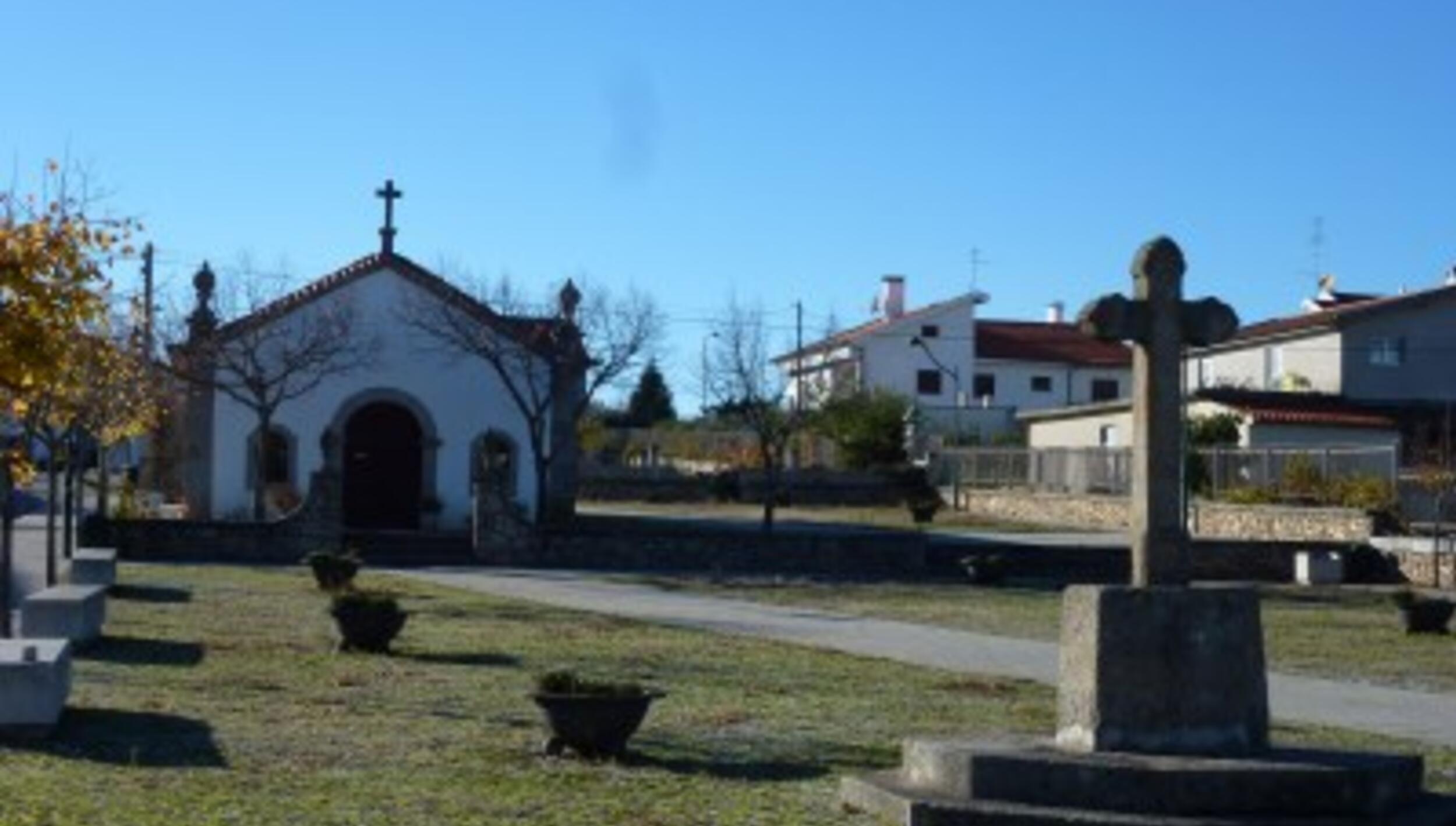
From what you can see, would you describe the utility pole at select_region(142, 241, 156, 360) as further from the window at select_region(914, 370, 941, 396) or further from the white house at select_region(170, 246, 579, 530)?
the window at select_region(914, 370, 941, 396)

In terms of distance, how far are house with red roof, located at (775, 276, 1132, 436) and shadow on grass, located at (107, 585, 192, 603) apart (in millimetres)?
59577

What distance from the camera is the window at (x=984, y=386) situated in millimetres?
94062

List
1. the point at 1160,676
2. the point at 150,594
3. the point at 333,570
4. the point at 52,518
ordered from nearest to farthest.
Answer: the point at 1160,676, the point at 52,518, the point at 150,594, the point at 333,570

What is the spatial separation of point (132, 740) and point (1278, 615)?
21814 mm

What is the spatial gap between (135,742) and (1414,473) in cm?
3757

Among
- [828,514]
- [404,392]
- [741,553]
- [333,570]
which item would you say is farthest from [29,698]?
[828,514]

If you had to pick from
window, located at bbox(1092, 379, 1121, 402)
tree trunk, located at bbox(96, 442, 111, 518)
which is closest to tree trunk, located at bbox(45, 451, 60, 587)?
tree trunk, located at bbox(96, 442, 111, 518)

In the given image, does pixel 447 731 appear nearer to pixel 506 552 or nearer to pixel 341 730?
pixel 341 730

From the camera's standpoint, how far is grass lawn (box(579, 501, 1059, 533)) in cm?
5956

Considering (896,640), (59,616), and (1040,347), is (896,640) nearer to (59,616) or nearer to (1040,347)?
(59,616)

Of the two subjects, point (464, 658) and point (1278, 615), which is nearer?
point (464, 658)

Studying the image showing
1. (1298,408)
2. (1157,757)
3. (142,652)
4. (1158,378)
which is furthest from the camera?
(1298,408)

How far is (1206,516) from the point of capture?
5122 centimetres

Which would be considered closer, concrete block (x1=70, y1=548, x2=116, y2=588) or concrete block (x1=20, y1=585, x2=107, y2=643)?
concrete block (x1=20, y1=585, x2=107, y2=643)
